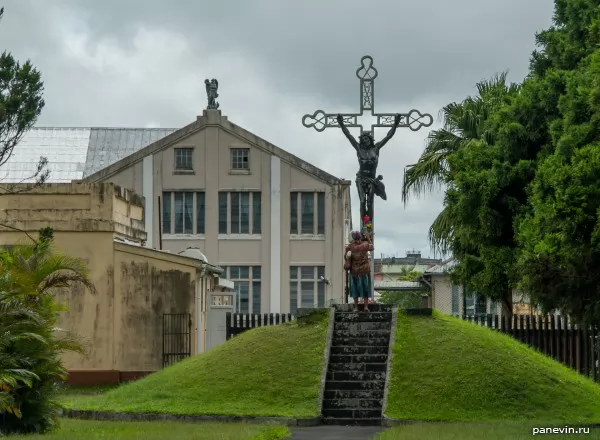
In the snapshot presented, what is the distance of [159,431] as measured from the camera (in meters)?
20.3

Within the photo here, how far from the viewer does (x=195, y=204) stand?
2260 inches

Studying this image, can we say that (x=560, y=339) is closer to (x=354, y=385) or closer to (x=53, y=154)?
(x=354, y=385)

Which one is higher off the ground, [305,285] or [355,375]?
[305,285]

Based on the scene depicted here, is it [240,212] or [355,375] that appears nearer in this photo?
[355,375]

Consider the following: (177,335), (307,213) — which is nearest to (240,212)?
(307,213)

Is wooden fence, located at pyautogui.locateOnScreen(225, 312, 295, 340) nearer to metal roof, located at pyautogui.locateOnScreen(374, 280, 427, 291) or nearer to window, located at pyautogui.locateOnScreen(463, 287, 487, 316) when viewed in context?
window, located at pyautogui.locateOnScreen(463, 287, 487, 316)

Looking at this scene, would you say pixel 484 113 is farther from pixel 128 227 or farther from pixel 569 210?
pixel 569 210

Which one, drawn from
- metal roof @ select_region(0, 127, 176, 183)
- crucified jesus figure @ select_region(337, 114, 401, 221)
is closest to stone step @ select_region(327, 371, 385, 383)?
crucified jesus figure @ select_region(337, 114, 401, 221)

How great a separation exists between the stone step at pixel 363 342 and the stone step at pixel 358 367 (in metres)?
0.91

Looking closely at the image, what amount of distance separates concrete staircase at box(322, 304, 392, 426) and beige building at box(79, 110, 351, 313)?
27.7m

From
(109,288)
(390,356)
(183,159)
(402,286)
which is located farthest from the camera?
(402,286)

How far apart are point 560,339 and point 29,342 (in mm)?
17664

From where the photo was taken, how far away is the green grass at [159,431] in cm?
1900

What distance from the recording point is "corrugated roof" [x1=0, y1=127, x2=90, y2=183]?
2418 inches
